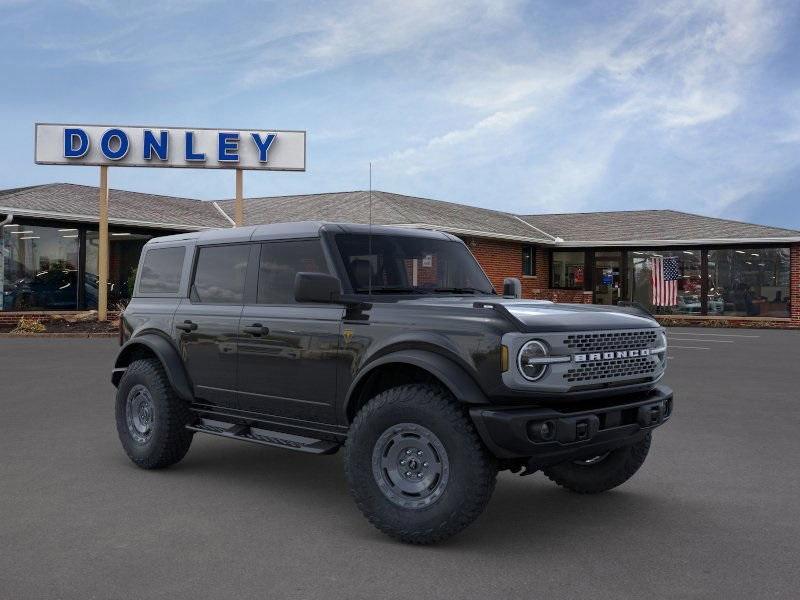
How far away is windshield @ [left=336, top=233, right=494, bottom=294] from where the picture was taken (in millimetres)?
5645

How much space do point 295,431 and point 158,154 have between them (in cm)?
2096

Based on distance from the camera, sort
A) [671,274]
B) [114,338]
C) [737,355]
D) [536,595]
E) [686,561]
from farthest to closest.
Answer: [671,274] < [114,338] < [737,355] < [686,561] < [536,595]

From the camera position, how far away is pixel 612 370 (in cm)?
495

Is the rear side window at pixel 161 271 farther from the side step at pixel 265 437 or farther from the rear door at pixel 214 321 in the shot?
the side step at pixel 265 437

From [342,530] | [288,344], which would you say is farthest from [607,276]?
[342,530]

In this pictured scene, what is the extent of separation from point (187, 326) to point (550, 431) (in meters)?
3.23

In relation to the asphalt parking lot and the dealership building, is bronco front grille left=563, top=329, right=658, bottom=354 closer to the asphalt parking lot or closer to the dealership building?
the asphalt parking lot

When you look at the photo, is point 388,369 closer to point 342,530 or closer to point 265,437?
point 342,530

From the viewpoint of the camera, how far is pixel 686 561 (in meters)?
4.46

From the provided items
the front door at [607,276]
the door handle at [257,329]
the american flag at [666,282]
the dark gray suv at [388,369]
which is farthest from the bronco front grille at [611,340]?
the front door at [607,276]

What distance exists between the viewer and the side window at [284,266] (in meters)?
5.74

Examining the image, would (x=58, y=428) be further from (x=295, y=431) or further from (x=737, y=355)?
(x=737, y=355)

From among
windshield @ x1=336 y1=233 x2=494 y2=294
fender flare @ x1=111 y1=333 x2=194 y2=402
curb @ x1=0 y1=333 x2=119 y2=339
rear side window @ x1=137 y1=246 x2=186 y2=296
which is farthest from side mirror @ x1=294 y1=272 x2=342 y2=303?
curb @ x1=0 y1=333 x2=119 y2=339

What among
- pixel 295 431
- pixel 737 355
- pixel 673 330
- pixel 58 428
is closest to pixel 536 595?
pixel 295 431
